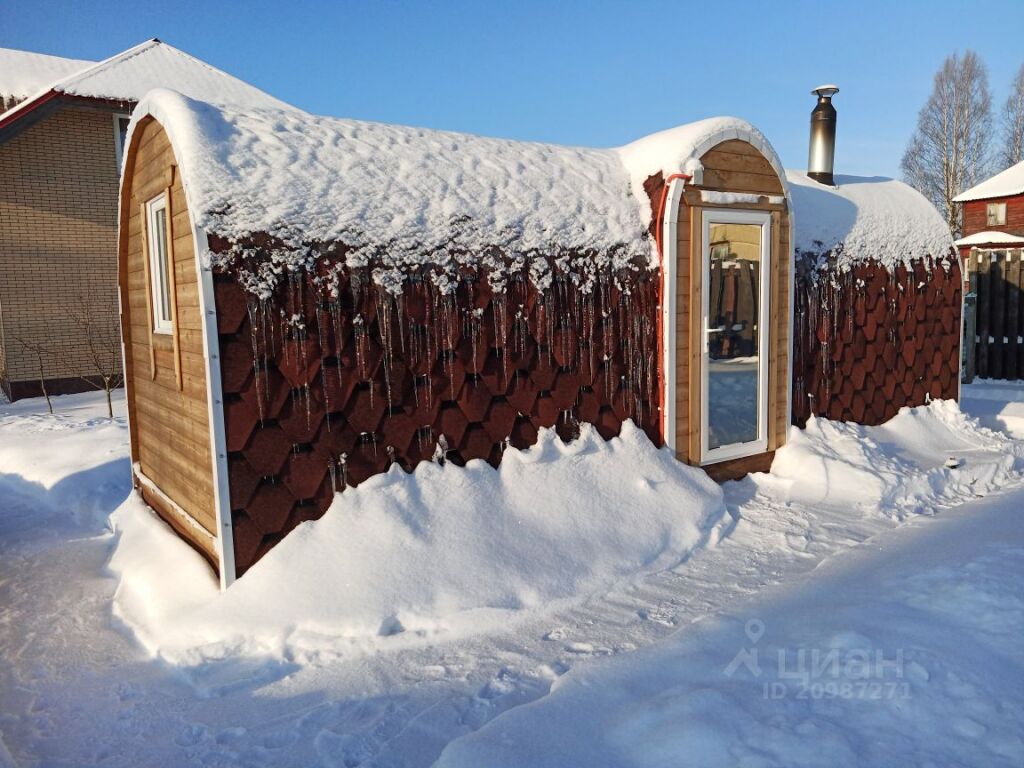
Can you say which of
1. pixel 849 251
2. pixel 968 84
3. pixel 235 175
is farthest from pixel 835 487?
pixel 968 84

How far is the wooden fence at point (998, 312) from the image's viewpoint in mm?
10017

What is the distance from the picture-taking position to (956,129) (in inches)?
989

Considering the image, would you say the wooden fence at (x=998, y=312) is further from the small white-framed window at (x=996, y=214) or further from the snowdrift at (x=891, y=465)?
the small white-framed window at (x=996, y=214)

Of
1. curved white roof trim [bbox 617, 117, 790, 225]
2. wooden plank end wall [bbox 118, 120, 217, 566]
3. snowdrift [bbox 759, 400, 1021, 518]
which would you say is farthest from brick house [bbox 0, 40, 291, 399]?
snowdrift [bbox 759, 400, 1021, 518]

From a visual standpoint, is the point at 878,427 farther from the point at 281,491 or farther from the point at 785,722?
the point at 281,491

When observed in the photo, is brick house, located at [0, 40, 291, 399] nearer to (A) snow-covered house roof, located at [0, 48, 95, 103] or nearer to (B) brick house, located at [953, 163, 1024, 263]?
(A) snow-covered house roof, located at [0, 48, 95, 103]

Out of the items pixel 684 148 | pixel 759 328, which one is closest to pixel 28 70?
pixel 684 148

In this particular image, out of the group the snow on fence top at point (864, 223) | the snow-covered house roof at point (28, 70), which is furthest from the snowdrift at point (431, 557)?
the snow-covered house roof at point (28, 70)

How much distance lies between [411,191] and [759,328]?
283cm

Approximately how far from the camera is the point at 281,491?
3443 mm

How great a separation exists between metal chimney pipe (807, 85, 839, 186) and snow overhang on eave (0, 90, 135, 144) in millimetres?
10282

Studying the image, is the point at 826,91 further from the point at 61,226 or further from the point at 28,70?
the point at 28,70

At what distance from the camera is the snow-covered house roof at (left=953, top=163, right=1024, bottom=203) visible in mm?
21422

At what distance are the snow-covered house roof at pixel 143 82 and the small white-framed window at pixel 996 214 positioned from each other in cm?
2225
